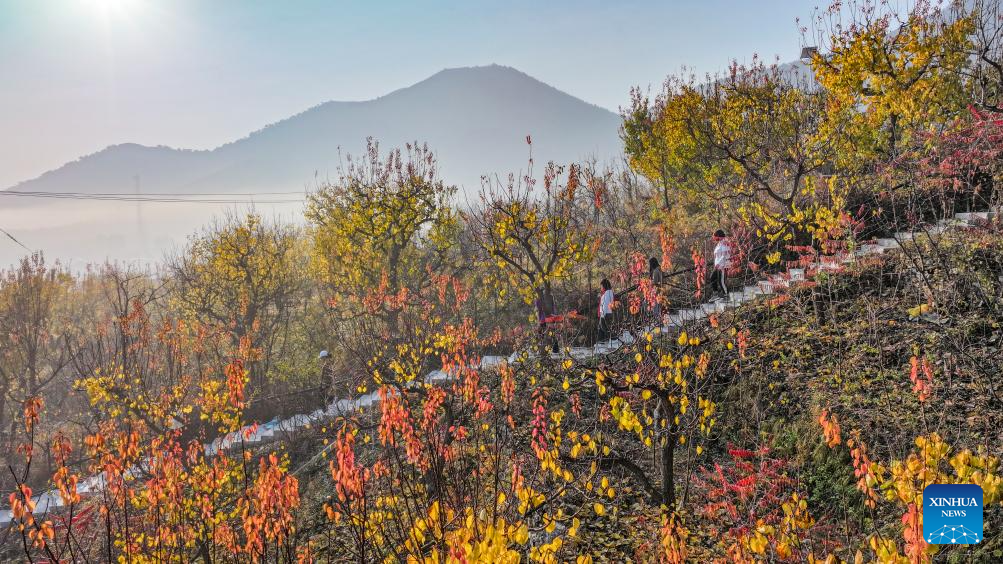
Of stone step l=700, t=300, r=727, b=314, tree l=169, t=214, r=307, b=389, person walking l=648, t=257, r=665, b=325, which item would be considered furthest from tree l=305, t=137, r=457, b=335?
stone step l=700, t=300, r=727, b=314

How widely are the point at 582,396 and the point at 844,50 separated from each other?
10.8 m

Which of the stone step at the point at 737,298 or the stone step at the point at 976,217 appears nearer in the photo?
the stone step at the point at 976,217

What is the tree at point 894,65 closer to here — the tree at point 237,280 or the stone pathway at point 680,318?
the stone pathway at point 680,318

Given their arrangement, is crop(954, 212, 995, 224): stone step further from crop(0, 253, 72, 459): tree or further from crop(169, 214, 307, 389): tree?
crop(0, 253, 72, 459): tree

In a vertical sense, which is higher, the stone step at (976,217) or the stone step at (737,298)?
the stone step at (976,217)

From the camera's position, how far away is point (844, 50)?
12.7 metres

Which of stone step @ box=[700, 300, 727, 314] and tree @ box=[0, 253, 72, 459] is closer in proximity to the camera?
stone step @ box=[700, 300, 727, 314]

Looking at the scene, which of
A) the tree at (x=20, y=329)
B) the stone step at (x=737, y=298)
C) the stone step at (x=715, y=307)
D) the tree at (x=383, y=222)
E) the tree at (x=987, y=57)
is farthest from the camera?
the tree at (x=20, y=329)

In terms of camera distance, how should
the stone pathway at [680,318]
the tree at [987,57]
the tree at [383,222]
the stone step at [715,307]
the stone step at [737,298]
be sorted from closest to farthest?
the tree at [987,57] → the stone pathway at [680,318] → the stone step at [737,298] → the stone step at [715,307] → the tree at [383,222]

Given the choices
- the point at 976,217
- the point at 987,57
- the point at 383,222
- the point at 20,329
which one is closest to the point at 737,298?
the point at 976,217

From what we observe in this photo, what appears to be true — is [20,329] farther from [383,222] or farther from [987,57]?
[987,57]

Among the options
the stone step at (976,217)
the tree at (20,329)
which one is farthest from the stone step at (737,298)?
the tree at (20,329)

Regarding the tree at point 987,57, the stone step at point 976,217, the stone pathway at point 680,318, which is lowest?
the stone pathway at point 680,318

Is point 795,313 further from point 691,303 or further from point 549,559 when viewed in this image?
point 549,559
